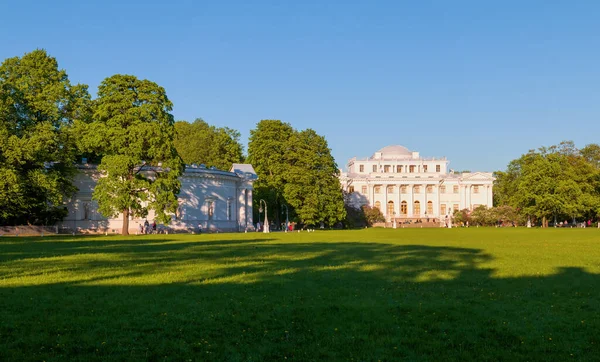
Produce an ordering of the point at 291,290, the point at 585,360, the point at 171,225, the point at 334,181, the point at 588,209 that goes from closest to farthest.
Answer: the point at 585,360, the point at 291,290, the point at 171,225, the point at 334,181, the point at 588,209

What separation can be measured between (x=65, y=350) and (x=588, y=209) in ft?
300

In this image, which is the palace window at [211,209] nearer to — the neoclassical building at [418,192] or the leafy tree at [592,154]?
the neoclassical building at [418,192]

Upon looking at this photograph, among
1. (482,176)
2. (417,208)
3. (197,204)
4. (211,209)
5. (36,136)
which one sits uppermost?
(482,176)

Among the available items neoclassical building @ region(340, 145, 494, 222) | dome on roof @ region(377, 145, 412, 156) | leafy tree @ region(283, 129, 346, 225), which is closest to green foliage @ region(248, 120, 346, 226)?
leafy tree @ region(283, 129, 346, 225)

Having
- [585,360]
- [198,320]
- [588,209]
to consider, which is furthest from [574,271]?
[588,209]

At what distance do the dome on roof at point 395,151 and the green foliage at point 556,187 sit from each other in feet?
167

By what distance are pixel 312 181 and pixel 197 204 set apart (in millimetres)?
15509

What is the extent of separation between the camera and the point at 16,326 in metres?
10.3

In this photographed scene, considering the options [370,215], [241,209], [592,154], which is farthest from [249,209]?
[592,154]

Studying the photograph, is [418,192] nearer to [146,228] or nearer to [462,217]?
[462,217]

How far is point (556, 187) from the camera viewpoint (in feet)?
292

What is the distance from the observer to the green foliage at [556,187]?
290ft

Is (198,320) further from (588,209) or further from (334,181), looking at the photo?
(588,209)

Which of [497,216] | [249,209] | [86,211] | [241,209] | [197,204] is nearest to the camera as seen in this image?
[86,211]
